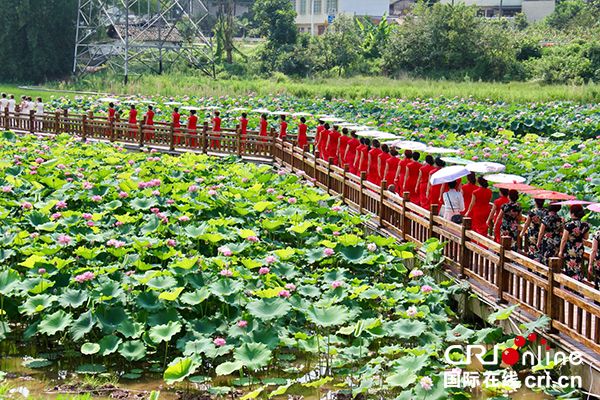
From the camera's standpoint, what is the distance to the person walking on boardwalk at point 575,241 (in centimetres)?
988

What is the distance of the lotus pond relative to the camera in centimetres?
856

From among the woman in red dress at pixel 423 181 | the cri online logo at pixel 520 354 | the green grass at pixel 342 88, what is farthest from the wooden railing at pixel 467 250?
the green grass at pixel 342 88

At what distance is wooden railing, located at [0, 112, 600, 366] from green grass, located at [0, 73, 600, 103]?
51.7 feet

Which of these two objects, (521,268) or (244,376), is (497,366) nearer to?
(521,268)

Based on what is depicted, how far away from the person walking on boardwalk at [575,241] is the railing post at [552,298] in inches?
50.9

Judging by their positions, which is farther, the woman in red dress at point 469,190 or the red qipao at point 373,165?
the red qipao at point 373,165

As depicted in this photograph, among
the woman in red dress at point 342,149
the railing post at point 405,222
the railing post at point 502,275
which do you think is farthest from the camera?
the woman in red dress at point 342,149

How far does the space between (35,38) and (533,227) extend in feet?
144

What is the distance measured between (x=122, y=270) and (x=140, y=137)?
15.0 meters

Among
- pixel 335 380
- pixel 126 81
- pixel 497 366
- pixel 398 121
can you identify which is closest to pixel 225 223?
pixel 335 380

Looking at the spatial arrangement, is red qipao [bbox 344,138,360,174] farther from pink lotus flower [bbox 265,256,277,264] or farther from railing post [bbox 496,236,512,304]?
railing post [bbox 496,236,512,304]

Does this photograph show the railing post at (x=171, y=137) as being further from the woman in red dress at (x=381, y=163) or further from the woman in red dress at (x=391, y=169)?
the woman in red dress at (x=391, y=169)

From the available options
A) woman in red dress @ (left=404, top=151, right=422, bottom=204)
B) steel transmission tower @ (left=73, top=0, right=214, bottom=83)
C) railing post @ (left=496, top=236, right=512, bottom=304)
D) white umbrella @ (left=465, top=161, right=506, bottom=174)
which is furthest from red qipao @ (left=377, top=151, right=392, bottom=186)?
steel transmission tower @ (left=73, top=0, right=214, bottom=83)

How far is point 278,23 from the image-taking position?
52500mm
